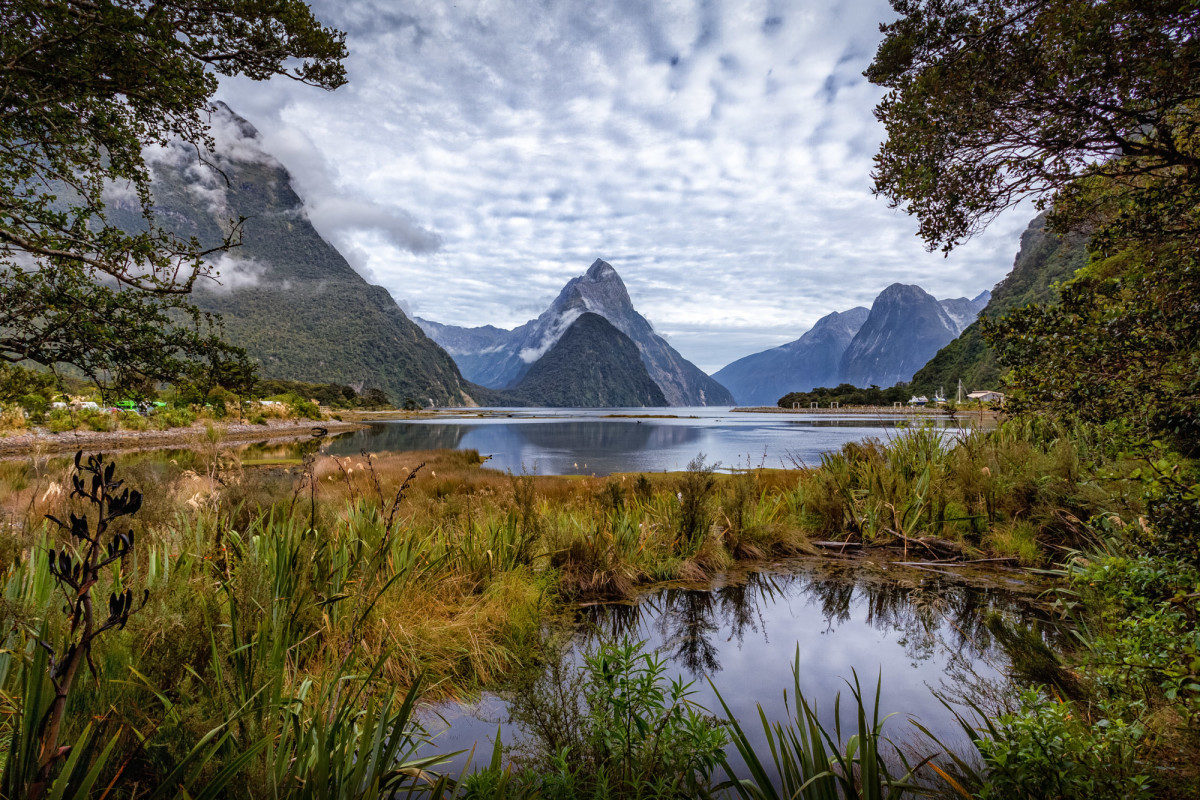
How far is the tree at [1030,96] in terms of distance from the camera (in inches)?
105

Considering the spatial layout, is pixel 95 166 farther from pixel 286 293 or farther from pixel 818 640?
pixel 286 293

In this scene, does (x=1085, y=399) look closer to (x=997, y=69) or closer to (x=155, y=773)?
(x=997, y=69)

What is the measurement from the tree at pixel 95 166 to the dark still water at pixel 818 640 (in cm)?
383

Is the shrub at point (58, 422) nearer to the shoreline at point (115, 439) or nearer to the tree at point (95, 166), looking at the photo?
the shoreline at point (115, 439)

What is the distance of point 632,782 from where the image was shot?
2229 mm

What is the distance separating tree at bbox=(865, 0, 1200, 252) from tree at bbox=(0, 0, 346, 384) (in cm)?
522

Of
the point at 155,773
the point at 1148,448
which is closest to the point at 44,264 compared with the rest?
the point at 155,773

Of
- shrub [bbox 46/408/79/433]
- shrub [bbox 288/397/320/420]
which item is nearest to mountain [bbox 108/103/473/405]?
shrub [bbox 288/397/320/420]

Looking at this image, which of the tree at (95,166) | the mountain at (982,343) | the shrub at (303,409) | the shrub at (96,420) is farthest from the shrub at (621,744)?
the mountain at (982,343)

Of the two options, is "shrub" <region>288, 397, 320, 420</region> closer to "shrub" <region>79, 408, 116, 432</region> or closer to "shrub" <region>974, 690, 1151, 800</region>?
"shrub" <region>79, 408, 116, 432</region>

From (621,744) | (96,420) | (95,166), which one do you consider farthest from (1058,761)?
(96,420)

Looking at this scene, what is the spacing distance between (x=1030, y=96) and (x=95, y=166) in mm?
7487

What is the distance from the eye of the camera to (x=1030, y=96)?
3242 mm

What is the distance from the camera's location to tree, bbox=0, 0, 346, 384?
373 cm
